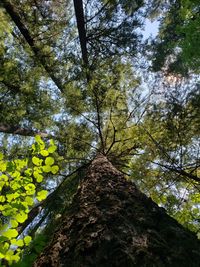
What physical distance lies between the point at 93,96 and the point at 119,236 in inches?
232

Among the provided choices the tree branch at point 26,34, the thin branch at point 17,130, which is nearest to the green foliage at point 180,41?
the tree branch at point 26,34

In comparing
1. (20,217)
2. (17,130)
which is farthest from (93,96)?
(20,217)

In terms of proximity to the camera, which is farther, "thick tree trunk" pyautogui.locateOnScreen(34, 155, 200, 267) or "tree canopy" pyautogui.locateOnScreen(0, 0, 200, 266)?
"tree canopy" pyautogui.locateOnScreen(0, 0, 200, 266)

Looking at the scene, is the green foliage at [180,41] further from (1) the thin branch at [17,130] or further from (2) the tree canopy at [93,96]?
(1) the thin branch at [17,130]

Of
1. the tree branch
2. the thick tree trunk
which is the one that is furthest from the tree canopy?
the thick tree trunk

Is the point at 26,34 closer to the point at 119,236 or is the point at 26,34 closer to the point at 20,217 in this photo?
the point at 20,217

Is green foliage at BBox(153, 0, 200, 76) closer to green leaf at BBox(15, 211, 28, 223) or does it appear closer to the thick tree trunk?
the thick tree trunk

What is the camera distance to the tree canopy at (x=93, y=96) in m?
7.46

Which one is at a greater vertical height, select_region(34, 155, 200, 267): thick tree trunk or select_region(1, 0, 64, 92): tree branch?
select_region(1, 0, 64, 92): tree branch

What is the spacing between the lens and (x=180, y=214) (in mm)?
6656

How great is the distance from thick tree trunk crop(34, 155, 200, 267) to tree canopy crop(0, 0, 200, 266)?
12.5 feet

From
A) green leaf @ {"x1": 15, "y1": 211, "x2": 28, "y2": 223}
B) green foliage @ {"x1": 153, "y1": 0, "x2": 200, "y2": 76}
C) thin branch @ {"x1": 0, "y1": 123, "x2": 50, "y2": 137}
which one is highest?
green foliage @ {"x1": 153, "y1": 0, "x2": 200, "y2": 76}

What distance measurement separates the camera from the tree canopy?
7.46 meters

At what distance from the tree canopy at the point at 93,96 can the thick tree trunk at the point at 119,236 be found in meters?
3.80
